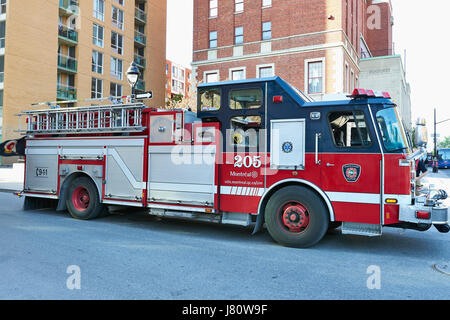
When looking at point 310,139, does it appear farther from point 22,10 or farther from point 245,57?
point 22,10

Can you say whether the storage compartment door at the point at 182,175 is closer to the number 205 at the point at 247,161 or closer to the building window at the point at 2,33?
the number 205 at the point at 247,161

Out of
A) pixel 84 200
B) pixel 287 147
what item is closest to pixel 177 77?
pixel 84 200

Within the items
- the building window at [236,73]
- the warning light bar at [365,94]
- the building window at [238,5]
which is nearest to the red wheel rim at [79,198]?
the warning light bar at [365,94]

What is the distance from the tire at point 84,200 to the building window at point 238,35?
24844mm

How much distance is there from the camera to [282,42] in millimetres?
28500

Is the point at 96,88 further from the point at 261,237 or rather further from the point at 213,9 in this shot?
the point at 261,237

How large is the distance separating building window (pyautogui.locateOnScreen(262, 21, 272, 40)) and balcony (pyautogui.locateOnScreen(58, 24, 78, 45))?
1825cm

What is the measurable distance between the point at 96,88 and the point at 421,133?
118 ft

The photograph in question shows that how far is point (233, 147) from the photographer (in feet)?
21.7

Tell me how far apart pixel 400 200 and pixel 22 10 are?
3430 centimetres

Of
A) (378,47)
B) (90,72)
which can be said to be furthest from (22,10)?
(378,47)

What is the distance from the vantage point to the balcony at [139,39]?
1663 inches

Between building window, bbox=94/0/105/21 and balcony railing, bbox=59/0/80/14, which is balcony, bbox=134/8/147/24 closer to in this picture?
building window, bbox=94/0/105/21
